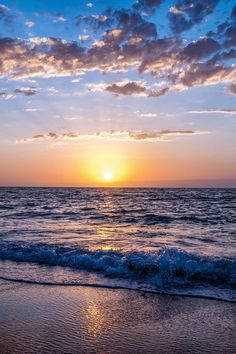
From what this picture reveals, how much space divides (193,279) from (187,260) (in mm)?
952

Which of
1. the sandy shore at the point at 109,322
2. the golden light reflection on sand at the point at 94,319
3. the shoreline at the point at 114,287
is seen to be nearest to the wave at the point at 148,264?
the shoreline at the point at 114,287

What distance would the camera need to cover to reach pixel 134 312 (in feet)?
23.1

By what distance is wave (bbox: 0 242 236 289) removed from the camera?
9586 millimetres

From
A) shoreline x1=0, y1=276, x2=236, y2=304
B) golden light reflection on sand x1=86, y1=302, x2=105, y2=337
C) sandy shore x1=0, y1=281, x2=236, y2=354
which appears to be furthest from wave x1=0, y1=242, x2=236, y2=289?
golden light reflection on sand x1=86, y1=302, x2=105, y2=337

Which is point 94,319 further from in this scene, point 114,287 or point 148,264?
point 148,264

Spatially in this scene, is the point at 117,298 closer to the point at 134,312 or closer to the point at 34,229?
the point at 134,312

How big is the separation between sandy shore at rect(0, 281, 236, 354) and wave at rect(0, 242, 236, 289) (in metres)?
1.57

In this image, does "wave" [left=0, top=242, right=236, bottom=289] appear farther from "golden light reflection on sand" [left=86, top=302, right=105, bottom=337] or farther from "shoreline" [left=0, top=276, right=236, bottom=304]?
"golden light reflection on sand" [left=86, top=302, right=105, bottom=337]

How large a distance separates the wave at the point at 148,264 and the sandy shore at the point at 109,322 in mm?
1573

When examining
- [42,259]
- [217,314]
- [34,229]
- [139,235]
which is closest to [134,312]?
[217,314]

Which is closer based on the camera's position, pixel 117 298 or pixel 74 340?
pixel 74 340

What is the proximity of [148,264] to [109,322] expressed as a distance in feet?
13.5

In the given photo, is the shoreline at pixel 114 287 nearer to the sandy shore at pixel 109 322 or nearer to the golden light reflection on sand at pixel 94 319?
the sandy shore at pixel 109 322

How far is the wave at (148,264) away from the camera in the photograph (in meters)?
9.59
